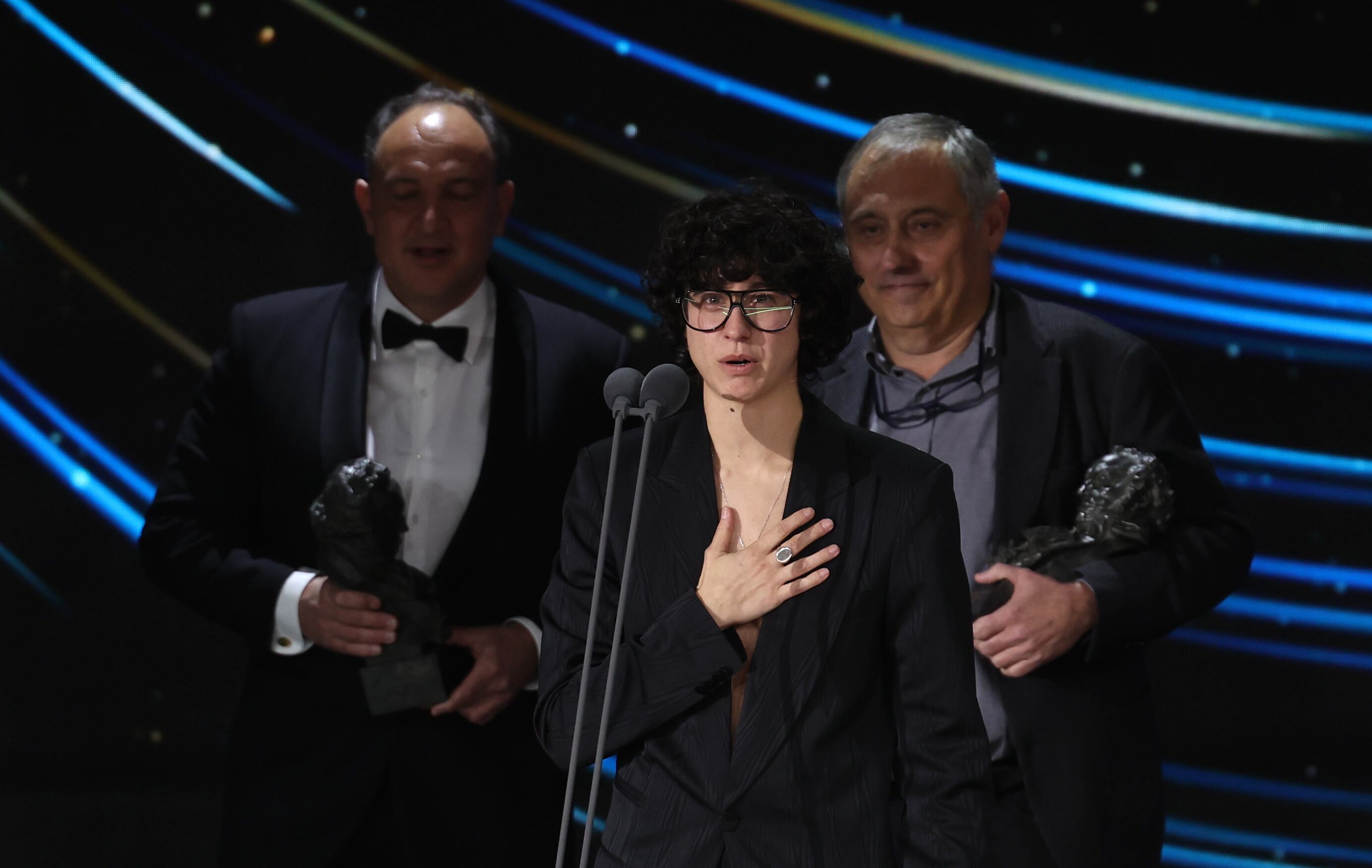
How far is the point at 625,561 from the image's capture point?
2037 mm

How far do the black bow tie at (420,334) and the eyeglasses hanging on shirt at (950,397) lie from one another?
2.92 ft

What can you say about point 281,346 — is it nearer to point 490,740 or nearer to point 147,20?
point 490,740

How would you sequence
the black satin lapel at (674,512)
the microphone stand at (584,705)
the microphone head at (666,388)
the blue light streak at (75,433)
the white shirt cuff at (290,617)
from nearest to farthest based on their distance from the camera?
1. the microphone stand at (584,705)
2. the microphone head at (666,388)
3. the black satin lapel at (674,512)
4. the white shirt cuff at (290,617)
5. the blue light streak at (75,433)

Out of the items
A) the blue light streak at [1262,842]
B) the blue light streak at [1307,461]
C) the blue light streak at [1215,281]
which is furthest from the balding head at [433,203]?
the blue light streak at [1262,842]

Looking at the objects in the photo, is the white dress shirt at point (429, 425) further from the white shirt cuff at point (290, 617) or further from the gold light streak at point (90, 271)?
the gold light streak at point (90, 271)

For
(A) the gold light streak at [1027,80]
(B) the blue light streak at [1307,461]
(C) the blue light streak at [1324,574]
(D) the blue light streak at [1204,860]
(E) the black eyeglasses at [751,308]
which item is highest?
(A) the gold light streak at [1027,80]

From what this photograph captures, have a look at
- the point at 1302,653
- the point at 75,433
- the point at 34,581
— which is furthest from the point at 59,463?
the point at 1302,653

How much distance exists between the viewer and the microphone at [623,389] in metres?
1.96

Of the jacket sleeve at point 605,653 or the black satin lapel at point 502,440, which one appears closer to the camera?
the jacket sleeve at point 605,653

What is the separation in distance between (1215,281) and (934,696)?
2.58m

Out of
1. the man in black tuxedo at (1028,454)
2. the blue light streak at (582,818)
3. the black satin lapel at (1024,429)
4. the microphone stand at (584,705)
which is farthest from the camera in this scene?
the blue light streak at (582,818)

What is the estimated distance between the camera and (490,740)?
3.05 m

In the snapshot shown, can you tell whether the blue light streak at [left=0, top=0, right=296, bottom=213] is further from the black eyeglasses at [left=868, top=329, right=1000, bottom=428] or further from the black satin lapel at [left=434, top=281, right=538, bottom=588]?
the black eyeglasses at [left=868, top=329, right=1000, bottom=428]

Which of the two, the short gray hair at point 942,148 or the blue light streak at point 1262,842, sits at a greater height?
the short gray hair at point 942,148
